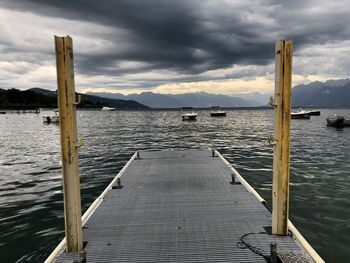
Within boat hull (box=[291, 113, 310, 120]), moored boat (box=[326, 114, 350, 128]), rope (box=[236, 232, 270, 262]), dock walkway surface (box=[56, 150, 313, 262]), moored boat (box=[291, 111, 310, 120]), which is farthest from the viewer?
boat hull (box=[291, 113, 310, 120])

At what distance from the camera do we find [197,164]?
15.2 m

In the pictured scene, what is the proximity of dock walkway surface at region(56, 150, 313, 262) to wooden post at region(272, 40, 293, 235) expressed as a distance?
0.60 meters

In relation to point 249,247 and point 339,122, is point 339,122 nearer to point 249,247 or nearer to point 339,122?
point 339,122

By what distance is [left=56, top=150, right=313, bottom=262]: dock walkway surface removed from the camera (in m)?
5.79

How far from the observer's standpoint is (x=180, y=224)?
7.27 meters

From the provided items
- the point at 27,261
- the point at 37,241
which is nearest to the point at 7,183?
the point at 37,241

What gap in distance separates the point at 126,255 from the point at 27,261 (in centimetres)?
378

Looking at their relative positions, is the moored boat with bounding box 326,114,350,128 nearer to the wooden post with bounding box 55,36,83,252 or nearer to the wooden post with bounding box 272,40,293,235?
the wooden post with bounding box 272,40,293,235

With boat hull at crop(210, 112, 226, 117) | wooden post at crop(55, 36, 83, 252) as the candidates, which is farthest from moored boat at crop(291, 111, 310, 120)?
wooden post at crop(55, 36, 83, 252)

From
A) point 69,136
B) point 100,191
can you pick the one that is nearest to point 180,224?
point 69,136

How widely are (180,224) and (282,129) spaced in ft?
11.5

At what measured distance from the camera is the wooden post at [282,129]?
5910 millimetres

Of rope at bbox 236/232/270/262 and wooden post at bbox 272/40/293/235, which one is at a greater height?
wooden post at bbox 272/40/293/235

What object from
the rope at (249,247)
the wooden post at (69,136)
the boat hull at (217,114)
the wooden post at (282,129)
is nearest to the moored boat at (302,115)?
the boat hull at (217,114)
